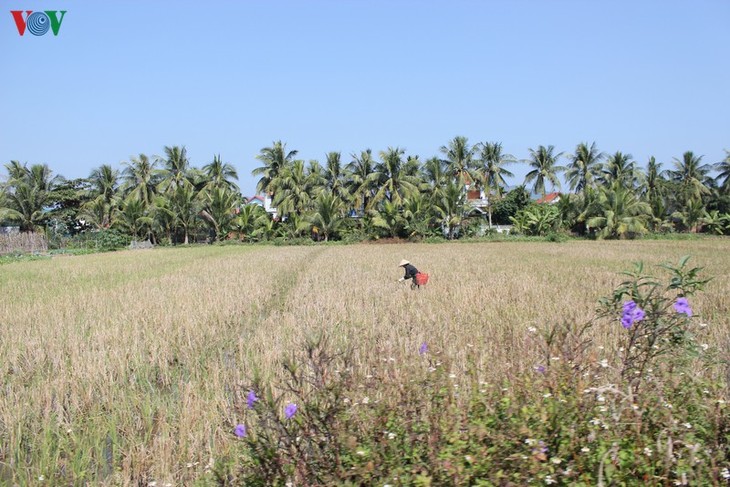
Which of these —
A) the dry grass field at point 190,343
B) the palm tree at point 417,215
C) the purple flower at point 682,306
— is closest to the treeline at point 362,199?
the palm tree at point 417,215

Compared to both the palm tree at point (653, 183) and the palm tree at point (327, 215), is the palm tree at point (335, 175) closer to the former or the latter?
the palm tree at point (327, 215)

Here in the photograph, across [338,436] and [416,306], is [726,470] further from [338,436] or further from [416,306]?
[416,306]

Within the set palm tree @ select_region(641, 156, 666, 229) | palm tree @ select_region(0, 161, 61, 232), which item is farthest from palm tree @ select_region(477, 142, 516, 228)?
palm tree @ select_region(0, 161, 61, 232)

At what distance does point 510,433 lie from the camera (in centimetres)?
216

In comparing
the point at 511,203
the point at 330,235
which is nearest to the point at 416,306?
the point at 330,235

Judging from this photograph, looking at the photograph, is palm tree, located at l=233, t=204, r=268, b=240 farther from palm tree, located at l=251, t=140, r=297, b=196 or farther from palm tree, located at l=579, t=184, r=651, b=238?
palm tree, located at l=579, t=184, r=651, b=238

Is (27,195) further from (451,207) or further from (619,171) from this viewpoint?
(619,171)

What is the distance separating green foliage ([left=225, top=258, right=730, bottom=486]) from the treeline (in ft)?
85.2

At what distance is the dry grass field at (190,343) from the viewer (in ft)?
8.88

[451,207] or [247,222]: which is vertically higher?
[451,207]

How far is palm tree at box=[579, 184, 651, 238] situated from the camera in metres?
27.6

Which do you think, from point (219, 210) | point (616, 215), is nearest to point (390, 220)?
point (219, 210)

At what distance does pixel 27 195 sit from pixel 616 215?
35.8 m

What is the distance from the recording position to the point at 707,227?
102 ft
